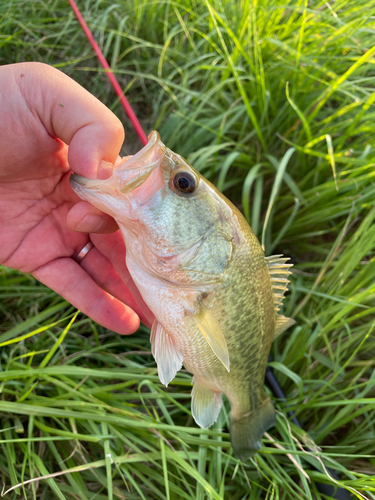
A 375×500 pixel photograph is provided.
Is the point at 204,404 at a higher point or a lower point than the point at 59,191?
lower

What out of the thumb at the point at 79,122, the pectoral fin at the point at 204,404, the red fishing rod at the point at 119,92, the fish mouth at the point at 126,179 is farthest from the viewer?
the red fishing rod at the point at 119,92

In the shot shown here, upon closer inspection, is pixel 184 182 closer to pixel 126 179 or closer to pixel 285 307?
pixel 126 179

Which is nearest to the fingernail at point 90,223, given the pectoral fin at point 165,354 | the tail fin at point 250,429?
the pectoral fin at point 165,354

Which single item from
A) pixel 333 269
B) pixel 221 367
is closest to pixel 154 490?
pixel 221 367

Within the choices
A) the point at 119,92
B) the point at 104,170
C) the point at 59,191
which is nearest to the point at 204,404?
the point at 104,170

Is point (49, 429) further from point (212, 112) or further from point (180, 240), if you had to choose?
point (212, 112)

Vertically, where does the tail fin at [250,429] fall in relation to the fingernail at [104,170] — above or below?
below

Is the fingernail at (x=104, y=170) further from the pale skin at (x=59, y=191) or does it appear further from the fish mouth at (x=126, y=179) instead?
the fish mouth at (x=126, y=179)
